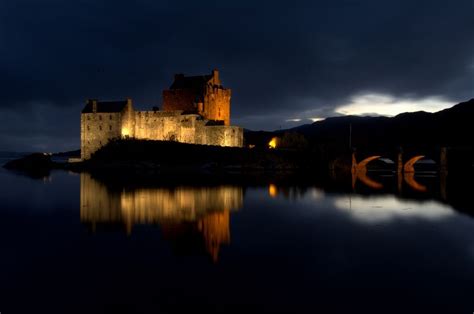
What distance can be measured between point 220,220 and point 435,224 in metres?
8.90

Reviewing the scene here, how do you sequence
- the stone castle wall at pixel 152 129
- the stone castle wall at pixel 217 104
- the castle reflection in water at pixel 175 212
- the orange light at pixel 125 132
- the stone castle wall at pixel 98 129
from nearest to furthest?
the castle reflection in water at pixel 175 212, the stone castle wall at pixel 98 129, the orange light at pixel 125 132, the stone castle wall at pixel 152 129, the stone castle wall at pixel 217 104

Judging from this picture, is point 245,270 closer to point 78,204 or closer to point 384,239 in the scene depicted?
point 384,239

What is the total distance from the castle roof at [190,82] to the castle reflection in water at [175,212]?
49.1 meters

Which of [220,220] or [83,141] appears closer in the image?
[220,220]

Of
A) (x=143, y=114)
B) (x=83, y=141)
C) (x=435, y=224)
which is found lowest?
(x=435, y=224)

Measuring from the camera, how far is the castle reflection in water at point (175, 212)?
47.0 feet

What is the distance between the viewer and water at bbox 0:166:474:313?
27.6 ft

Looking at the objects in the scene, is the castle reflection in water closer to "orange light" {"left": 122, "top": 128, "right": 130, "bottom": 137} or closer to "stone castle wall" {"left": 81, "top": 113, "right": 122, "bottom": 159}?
"orange light" {"left": 122, "top": 128, "right": 130, "bottom": 137}

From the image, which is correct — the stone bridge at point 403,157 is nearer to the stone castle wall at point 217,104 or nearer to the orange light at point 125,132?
the stone castle wall at point 217,104

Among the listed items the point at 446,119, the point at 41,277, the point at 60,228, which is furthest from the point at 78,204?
the point at 446,119

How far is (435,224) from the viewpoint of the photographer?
709 inches

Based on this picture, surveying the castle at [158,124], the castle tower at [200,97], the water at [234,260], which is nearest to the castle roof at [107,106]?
the castle at [158,124]

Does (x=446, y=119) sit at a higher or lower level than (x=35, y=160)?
higher

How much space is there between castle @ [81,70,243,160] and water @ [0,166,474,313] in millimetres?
46825
